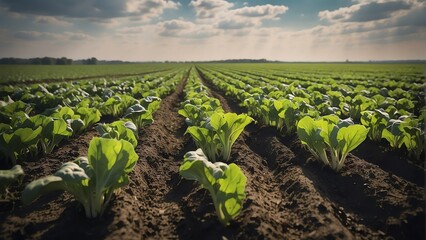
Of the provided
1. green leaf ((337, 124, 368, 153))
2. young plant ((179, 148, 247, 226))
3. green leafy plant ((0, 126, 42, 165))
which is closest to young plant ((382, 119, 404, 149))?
green leaf ((337, 124, 368, 153))

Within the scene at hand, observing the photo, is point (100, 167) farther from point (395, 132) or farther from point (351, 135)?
point (395, 132)

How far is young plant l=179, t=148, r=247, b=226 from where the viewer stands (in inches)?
97.8

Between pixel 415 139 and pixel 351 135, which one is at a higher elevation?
pixel 351 135

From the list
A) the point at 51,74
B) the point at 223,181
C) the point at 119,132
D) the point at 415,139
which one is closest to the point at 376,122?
the point at 415,139

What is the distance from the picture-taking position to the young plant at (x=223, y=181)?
97.8 inches

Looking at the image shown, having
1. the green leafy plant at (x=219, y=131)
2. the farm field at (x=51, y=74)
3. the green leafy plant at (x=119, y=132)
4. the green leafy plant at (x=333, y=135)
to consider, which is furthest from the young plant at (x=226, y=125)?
the farm field at (x=51, y=74)

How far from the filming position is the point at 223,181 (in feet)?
8.39

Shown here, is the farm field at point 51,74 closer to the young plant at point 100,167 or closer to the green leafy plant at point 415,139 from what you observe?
the young plant at point 100,167

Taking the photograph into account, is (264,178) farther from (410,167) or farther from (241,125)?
(410,167)

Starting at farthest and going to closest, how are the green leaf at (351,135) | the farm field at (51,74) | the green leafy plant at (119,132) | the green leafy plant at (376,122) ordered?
the farm field at (51,74) → the green leafy plant at (376,122) → the green leafy plant at (119,132) → the green leaf at (351,135)

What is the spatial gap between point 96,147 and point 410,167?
438 centimetres

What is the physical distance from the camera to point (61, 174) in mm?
2188

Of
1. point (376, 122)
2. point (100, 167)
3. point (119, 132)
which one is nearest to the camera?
point (100, 167)

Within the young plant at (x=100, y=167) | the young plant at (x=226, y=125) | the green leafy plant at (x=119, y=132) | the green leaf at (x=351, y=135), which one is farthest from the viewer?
the young plant at (x=226, y=125)
